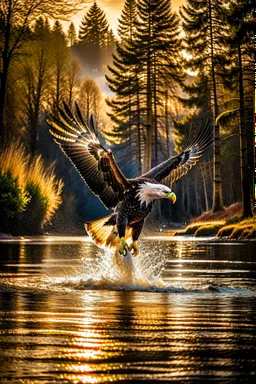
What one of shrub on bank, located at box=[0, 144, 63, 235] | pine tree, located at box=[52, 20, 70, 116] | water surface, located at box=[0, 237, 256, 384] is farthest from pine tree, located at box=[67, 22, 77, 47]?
water surface, located at box=[0, 237, 256, 384]

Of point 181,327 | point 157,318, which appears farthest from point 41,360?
point 157,318

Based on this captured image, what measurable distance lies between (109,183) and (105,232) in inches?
30.4

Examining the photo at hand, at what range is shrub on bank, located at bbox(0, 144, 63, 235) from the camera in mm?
30672

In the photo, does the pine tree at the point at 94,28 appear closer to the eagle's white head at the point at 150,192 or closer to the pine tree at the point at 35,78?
the pine tree at the point at 35,78

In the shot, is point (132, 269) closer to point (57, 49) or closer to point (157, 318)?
point (157, 318)

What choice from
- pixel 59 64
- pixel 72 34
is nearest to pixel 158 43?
pixel 59 64

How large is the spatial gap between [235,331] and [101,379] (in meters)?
2.60

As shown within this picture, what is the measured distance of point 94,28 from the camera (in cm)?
Result: 10638

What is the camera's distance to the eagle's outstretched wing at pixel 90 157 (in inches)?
584

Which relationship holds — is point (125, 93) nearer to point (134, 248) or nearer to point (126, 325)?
point (134, 248)

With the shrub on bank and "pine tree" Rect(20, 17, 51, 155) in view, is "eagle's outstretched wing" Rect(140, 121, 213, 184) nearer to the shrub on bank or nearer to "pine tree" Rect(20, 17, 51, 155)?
the shrub on bank

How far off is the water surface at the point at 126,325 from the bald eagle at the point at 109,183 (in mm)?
479

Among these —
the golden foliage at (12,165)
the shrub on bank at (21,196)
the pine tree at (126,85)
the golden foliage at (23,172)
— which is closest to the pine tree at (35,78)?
the pine tree at (126,85)

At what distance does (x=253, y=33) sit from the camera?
40.8m
